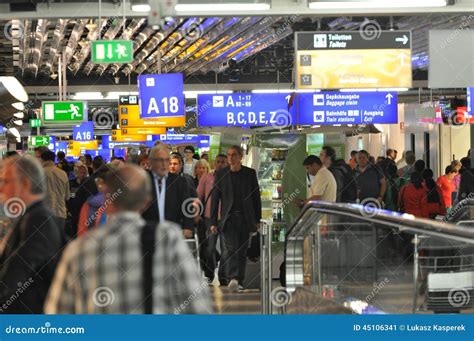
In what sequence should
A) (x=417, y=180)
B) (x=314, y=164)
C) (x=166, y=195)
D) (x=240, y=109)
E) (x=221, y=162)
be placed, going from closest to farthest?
(x=166, y=195) → (x=314, y=164) → (x=221, y=162) → (x=417, y=180) → (x=240, y=109)

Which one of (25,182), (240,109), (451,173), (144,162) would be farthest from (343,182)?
(25,182)

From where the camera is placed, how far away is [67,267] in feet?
11.8

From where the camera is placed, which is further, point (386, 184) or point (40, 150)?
point (386, 184)

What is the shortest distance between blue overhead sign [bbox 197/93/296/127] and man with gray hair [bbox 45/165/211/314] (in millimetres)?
14213

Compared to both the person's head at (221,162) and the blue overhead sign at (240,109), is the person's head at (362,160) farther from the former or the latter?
the blue overhead sign at (240,109)

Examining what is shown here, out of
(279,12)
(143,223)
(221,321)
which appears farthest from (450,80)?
(143,223)

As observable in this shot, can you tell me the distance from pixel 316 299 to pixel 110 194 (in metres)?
3.85

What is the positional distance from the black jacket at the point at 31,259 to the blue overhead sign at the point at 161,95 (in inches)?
536

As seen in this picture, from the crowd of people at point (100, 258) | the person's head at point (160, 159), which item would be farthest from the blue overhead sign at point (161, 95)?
the crowd of people at point (100, 258)

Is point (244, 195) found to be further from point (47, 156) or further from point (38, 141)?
point (38, 141)

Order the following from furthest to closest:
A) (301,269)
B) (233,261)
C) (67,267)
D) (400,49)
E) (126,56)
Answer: (400,49), (126,56), (233,261), (301,269), (67,267)

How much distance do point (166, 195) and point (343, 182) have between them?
4.41 metres

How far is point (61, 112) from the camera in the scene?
23406mm

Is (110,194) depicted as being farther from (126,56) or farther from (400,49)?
(400,49)
